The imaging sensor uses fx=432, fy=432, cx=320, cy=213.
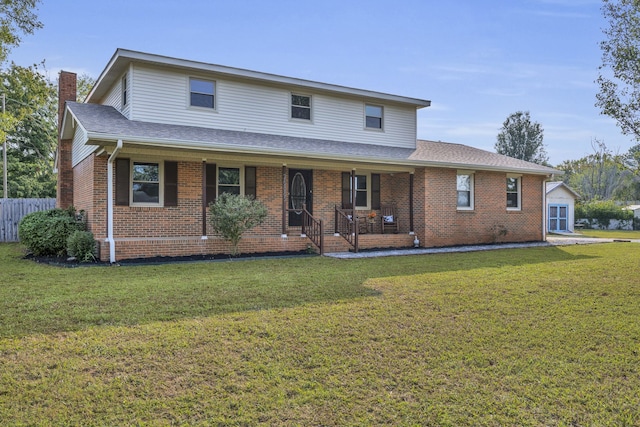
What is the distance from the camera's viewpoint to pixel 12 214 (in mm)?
17062

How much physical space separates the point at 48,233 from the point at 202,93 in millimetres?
5490

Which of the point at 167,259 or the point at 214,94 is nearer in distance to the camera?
the point at 167,259

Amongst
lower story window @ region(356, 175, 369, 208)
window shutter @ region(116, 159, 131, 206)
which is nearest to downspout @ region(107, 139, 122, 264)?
window shutter @ region(116, 159, 131, 206)

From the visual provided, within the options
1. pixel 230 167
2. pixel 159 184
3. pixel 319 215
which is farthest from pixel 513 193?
pixel 159 184

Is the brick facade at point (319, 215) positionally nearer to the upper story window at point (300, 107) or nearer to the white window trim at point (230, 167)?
the white window trim at point (230, 167)

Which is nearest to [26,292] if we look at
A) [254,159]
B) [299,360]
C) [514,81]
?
[299,360]

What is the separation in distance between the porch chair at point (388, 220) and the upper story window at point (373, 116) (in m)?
2.96

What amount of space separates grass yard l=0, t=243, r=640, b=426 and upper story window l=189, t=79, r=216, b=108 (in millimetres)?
6705

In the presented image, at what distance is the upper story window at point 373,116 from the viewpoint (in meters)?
15.2

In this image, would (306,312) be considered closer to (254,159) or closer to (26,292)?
(26,292)

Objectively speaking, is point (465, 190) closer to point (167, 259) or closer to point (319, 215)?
point (319, 215)

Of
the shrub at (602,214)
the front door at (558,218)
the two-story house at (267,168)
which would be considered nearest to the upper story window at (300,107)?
the two-story house at (267,168)

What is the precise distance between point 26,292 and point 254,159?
6309mm

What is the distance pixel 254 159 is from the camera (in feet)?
37.7
